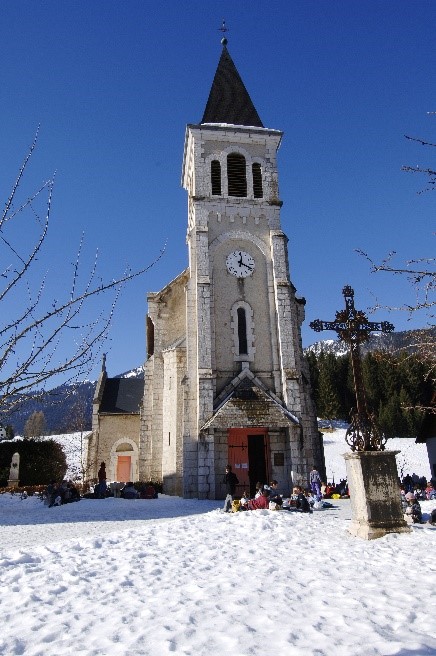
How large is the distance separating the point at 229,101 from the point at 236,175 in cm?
562

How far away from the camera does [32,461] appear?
26.1m

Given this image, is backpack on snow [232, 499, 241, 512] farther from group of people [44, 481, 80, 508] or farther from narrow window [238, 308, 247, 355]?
narrow window [238, 308, 247, 355]

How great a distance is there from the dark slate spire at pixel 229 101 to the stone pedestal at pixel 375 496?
19.1 m

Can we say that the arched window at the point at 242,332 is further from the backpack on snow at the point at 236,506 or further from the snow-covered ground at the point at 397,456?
the snow-covered ground at the point at 397,456

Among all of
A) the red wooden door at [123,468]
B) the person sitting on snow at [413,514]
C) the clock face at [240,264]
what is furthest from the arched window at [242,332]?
the red wooden door at [123,468]

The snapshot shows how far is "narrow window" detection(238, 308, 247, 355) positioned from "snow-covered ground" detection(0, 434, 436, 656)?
943 centimetres

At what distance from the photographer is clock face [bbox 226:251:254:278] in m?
20.1

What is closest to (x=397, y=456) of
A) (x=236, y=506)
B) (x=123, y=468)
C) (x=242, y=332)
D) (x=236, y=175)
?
(x=123, y=468)

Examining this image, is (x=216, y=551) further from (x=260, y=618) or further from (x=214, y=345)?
(x=214, y=345)

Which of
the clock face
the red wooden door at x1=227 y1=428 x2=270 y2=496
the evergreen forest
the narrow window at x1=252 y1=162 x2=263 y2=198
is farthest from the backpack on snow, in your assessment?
the evergreen forest

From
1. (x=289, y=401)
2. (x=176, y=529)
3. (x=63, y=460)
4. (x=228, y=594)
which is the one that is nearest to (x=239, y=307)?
(x=289, y=401)

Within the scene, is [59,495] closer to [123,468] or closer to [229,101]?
[123,468]

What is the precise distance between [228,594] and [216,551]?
2.71 m

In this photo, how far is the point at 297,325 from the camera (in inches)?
822
